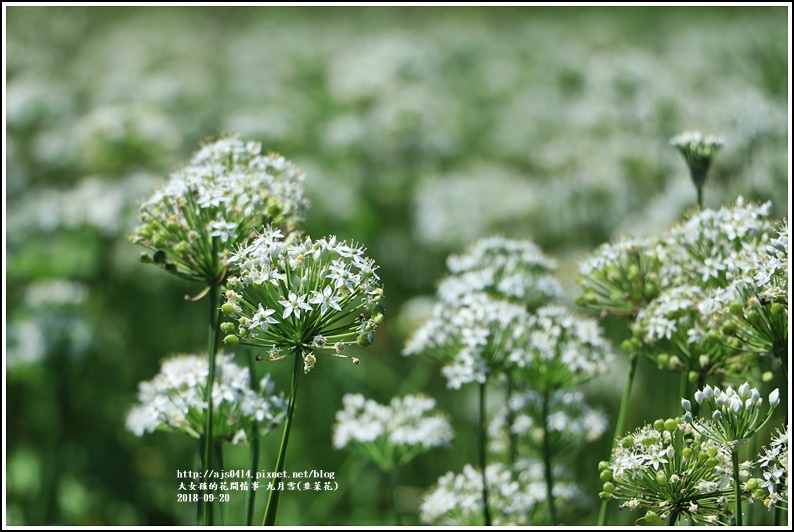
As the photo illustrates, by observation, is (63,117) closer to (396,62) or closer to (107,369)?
(107,369)

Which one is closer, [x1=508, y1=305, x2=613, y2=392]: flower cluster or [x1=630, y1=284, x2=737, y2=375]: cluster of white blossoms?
[x1=630, y1=284, x2=737, y2=375]: cluster of white blossoms

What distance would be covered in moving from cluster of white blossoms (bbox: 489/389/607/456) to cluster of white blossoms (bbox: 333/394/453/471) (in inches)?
17.5

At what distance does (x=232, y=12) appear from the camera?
18.1 meters

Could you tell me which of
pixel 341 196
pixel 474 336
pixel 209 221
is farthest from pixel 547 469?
pixel 341 196

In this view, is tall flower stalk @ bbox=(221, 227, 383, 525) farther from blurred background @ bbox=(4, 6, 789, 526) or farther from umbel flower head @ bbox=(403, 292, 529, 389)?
blurred background @ bbox=(4, 6, 789, 526)

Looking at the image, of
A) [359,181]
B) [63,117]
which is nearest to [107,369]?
[63,117]

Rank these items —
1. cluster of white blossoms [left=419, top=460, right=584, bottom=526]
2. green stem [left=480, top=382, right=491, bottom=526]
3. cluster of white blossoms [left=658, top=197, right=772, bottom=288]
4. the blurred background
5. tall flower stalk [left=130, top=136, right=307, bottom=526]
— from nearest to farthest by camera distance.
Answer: tall flower stalk [left=130, top=136, right=307, bottom=526] < cluster of white blossoms [left=658, top=197, right=772, bottom=288] < green stem [left=480, top=382, right=491, bottom=526] < cluster of white blossoms [left=419, top=460, right=584, bottom=526] < the blurred background

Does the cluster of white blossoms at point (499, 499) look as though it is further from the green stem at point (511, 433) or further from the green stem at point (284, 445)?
the green stem at point (284, 445)

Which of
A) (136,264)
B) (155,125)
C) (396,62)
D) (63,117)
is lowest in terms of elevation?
(136,264)

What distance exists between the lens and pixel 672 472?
8.75 ft

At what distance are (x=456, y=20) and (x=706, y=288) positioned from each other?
15.2 meters

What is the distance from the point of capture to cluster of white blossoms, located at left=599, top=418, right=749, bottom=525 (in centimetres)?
266

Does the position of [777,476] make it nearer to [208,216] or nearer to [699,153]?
[699,153]

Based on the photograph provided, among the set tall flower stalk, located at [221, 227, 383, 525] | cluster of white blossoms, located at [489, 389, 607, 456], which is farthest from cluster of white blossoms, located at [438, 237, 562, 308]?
tall flower stalk, located at [221, 227, 383, 525]
